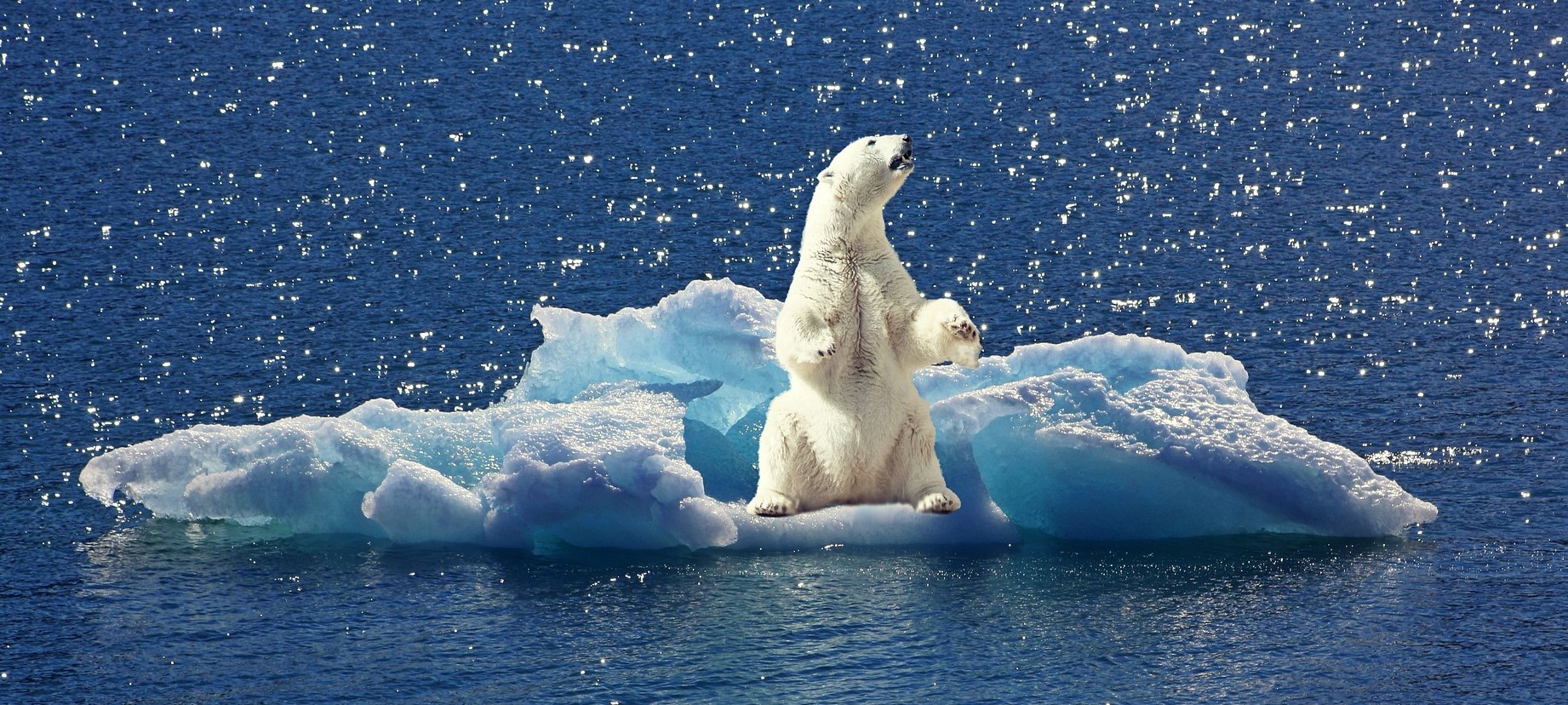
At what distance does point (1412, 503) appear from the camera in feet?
42.7

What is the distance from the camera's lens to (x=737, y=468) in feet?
45.0

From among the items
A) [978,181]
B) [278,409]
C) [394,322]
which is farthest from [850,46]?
[278,409]

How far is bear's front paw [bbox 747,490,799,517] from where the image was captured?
41.7 feet

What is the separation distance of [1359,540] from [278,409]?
908 centimetres

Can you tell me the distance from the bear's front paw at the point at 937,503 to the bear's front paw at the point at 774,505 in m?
0.83

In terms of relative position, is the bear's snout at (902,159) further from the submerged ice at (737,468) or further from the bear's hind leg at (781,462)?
the submerged ice at (737,468)

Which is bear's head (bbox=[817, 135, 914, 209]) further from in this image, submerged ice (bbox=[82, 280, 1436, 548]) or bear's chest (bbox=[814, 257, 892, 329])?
submerged ice (bbox=[82, 280, 1436, 548])

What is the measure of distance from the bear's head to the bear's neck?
6 cm

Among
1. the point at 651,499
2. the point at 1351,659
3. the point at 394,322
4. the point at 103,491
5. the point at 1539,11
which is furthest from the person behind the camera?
the point at 1539,11

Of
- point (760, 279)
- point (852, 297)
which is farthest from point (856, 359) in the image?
point (760, 279)

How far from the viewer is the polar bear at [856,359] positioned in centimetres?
1220

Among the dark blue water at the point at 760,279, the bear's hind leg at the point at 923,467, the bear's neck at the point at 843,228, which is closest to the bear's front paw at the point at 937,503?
the bear's hind leg at the point at 923,467

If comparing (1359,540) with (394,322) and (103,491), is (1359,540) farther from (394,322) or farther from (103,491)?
(394,322)

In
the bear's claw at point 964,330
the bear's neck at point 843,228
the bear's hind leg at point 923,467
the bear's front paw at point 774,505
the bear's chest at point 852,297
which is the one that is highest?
the bear's neck at point 843,228
